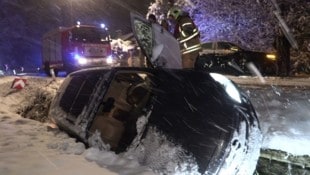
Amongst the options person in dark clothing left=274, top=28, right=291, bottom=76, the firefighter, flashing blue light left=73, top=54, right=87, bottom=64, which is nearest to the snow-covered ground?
the firefighter

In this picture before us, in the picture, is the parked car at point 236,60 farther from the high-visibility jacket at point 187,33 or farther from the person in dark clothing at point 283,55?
the high-visibility jacket at point 187,33

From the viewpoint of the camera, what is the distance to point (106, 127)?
219 inches

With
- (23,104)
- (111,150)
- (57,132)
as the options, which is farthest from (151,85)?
(23,104)

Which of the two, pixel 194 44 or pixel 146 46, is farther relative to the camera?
pixel 194 44

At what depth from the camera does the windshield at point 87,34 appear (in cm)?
1945

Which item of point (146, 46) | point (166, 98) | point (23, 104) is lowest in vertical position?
point (23, 104)

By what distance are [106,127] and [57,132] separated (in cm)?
149

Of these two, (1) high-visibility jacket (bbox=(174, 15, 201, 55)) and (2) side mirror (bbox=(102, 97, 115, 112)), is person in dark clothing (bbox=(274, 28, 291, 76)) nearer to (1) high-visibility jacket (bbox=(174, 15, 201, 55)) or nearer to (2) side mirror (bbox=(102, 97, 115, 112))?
(1) high-visibility jacket (bbox=(174, 15, 201, 55))

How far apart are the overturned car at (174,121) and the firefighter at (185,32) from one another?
2286 millimetres

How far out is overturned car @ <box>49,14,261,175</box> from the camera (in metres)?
4.02

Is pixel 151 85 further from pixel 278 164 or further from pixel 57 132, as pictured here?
pixel 57 132

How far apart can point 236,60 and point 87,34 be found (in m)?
7.51

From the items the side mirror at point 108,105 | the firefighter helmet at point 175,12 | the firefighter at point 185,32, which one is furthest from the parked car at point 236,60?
the side mirror at point 108,105

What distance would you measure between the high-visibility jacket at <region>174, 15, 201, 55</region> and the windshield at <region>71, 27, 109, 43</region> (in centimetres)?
1191
